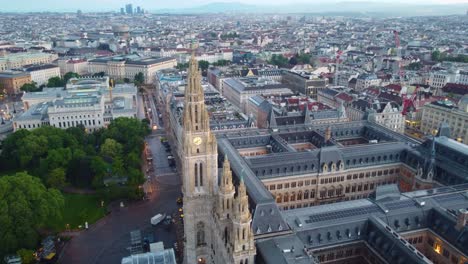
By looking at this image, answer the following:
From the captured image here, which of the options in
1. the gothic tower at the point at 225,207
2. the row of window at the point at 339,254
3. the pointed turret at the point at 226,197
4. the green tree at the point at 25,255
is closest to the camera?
the gothic tower at the point at 225,207

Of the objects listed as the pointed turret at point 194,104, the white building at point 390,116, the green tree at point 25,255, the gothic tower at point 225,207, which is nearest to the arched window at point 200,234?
the gothic tower at point 225,207

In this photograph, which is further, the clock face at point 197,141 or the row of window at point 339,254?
the clock face at point 197,141

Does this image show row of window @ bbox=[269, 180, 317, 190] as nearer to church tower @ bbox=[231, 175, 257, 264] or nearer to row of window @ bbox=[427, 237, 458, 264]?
row of window @ bbox=[427, 237, 458, 264]

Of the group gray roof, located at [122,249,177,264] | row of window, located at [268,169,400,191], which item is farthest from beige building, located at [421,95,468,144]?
gray roof, located at [122,249,177,264]

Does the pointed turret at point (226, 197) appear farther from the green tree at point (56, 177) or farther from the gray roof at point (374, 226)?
the green tree at point (56, 177)

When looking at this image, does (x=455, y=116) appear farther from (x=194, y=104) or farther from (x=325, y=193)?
(x=194, y=104)

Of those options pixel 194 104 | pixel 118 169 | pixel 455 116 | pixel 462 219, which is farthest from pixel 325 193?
pixel 455 116

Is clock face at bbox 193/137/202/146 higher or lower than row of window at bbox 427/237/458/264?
higher
